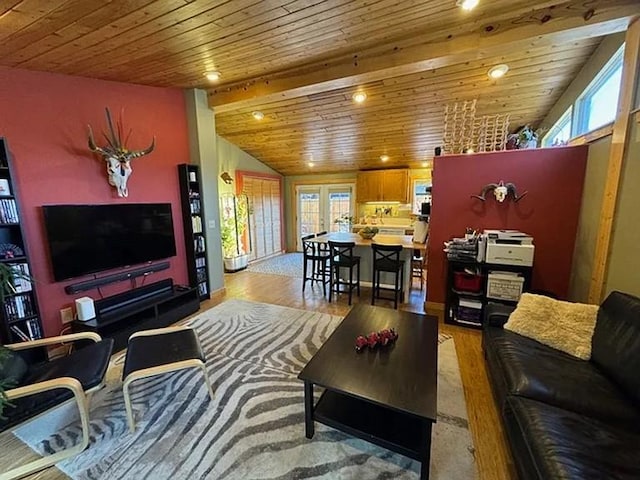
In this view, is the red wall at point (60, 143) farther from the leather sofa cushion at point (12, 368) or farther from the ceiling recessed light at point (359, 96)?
the ceiling recessed light at point (359, 96)

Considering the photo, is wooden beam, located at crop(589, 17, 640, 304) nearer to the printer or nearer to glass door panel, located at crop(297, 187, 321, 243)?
the printer

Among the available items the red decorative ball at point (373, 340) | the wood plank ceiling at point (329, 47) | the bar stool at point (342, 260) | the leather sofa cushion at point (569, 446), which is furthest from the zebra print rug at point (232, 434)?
the wood plank ceiling at point (329, 47)

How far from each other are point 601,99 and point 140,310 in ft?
18.3

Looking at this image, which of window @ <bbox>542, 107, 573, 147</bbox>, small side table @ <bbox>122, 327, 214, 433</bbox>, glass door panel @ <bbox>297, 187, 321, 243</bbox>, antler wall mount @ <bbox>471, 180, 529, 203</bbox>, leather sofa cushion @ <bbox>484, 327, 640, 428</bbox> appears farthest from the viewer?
glass door panel @ <bbox>297, 187, 321, 243</bbox>

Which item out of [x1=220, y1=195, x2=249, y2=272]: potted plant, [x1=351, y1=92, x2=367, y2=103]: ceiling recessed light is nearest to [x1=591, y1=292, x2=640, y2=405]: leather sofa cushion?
[x1=351, y1=92, x2=367, y2=103]: ceiling recessed light

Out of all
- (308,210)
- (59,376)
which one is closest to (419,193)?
(308,210)

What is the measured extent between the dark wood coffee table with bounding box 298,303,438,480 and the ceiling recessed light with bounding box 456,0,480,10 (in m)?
2.52

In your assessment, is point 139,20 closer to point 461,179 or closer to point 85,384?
point 85,384

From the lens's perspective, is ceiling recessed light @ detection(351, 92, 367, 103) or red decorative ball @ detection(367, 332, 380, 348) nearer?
red decorative ball @ detection(367, 332, 380, 348)

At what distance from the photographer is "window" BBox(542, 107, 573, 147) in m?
3.83

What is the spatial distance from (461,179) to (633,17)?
1.80 metres

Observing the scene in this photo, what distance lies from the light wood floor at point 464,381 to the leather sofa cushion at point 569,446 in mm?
288

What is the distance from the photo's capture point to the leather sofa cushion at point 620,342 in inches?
63.6

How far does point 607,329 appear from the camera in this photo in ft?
6.22
